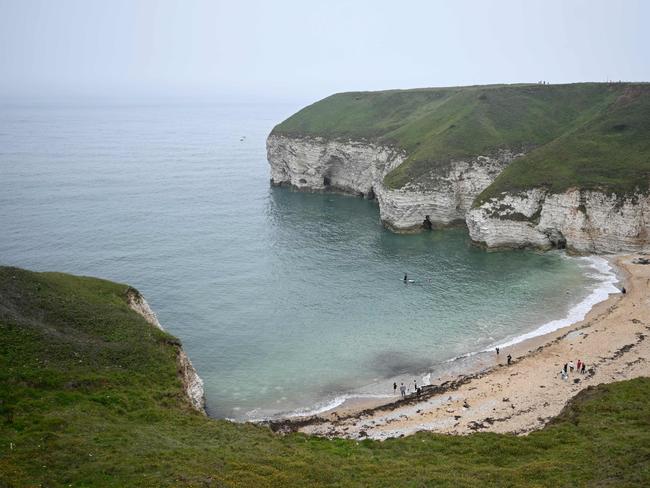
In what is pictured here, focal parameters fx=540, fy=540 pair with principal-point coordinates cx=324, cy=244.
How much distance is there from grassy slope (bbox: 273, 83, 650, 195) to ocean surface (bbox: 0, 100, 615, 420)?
1294cm

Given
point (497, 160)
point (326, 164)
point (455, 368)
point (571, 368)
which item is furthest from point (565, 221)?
point (326, 164)

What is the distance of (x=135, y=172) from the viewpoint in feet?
443

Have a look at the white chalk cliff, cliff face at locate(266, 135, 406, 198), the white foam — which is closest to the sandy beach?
the white foam

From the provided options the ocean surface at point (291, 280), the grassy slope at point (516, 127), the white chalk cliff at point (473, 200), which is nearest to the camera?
the ocean surface at point (291, 280)

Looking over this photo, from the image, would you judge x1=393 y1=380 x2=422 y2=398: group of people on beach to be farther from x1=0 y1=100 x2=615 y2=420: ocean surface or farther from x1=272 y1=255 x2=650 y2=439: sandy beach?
x1=0 y1=100 x2=615 y2=420: ocean surface

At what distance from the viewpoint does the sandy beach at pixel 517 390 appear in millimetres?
38844

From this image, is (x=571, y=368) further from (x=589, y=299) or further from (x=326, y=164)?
(x=326, y=164)

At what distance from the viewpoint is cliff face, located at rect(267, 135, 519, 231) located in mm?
87500

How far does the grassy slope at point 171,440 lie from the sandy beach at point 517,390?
793 centimetres

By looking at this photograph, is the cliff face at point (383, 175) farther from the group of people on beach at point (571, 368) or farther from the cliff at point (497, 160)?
the group of people on beach at point (571, 368)

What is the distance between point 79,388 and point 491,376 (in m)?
32.3

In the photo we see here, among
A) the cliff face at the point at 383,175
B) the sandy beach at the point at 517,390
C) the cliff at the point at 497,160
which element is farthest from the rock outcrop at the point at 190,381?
the cliff face at the point at 383,175

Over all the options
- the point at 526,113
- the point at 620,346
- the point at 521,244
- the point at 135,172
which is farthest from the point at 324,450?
the point at 135,172

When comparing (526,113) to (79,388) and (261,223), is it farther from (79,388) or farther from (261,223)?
(79,388)
